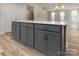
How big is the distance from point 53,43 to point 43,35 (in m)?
0.17

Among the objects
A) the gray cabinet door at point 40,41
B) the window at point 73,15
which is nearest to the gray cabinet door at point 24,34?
the gray cabinet door at point 40,41

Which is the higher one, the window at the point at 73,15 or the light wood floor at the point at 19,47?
the window at the point at 73,15

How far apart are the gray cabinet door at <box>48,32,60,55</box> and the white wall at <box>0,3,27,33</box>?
442mm

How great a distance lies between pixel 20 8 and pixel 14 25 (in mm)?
239

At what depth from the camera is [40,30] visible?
204 centimetres

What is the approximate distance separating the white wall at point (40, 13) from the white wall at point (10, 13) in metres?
0.14

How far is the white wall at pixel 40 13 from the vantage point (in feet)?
6.65

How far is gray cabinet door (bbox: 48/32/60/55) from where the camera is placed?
1993 millimetres

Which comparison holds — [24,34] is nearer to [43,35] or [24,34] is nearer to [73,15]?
[43,35]

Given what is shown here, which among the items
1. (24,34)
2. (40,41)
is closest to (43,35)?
(40,41)

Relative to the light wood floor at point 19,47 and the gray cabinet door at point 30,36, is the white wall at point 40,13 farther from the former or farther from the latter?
the light wood floor at point 19,47

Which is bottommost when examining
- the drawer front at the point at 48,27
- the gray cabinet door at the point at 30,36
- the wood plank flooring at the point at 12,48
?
the wood plank flooring at the point at 12,48

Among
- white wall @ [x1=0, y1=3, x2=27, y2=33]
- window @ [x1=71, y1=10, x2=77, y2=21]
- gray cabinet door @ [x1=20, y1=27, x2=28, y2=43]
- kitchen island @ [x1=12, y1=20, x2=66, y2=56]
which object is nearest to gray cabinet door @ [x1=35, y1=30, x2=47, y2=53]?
kitchen island @ [x1=12, y1=20, x2=66, y2=56]

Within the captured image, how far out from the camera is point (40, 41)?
2059 millimetres
